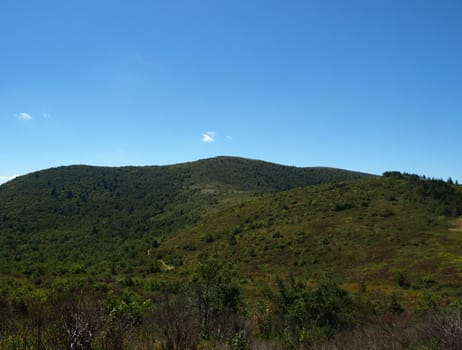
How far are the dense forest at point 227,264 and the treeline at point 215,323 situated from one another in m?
0.05

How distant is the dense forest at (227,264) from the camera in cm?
628

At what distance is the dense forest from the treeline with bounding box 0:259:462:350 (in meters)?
0.05

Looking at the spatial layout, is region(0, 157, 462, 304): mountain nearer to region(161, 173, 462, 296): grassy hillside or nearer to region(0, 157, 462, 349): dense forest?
region(161, 173, 462, 296): grassy hillside

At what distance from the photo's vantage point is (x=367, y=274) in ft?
103

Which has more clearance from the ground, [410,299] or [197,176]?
[197,176]

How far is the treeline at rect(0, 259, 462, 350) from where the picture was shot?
4.97 metres

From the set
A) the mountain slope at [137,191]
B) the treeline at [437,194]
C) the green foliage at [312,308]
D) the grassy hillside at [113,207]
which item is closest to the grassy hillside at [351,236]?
the treeline at [437,194]

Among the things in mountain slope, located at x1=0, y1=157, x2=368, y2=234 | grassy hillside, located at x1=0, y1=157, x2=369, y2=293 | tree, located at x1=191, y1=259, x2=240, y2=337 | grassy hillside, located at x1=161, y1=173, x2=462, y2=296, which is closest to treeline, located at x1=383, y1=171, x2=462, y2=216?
grassy hillside, located at x1=161, y1=173, x2=462, y2=296

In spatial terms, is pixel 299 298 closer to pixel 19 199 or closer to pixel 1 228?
pixel 1 228

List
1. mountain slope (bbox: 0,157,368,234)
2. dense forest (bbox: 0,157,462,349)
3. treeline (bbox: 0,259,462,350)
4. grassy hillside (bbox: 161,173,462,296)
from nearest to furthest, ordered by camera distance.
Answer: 1. treeline (bbox: 0,259,462,350)
2. dense forest (bbox: 0,157,462,349)
3. grassy hillside (bbox: 161,173,462,296)
4. mountain slope (bbox: 0,157,368,234)

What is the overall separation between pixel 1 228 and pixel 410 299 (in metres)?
76.0

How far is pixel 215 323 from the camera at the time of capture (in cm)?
860

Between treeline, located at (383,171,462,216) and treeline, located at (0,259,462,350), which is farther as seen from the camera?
treeline, located at (383,171,462,216)

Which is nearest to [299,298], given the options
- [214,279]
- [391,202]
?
[214,279]
